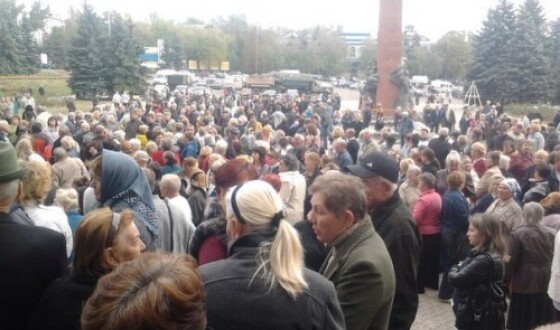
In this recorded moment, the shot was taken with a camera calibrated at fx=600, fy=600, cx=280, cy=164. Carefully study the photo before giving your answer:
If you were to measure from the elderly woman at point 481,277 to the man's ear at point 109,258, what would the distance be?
314 cm

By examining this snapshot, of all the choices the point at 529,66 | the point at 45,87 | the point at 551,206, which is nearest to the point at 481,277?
the point at 551,206

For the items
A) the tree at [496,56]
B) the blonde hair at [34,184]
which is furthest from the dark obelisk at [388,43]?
the blonde hair at [34,184]

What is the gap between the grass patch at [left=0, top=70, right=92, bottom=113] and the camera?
36.3 metres

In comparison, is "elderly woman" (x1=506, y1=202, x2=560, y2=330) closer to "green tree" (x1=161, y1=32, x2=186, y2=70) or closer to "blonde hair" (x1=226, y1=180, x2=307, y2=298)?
"blonde hair" (x1=226, y1=180, x2=307, y2=298)

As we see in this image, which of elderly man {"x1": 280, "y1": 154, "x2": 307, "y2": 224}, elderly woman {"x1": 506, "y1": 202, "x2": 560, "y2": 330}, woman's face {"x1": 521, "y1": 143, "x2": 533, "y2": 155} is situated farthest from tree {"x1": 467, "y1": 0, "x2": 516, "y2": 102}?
elderly woman {"x1": 506, "y1": 202, "x2": 560, "y2": 330}

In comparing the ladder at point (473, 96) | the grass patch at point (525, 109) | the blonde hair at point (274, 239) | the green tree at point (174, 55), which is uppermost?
the green tree at point (174, 55)

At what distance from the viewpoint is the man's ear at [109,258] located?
111 inches

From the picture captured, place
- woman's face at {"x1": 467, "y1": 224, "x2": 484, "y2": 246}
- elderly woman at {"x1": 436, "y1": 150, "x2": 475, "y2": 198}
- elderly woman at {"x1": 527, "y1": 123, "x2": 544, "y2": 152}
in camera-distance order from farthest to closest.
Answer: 1. elderly woman at {"x1": 527, "y1": 123, "x2": 544, "y2": 152}
2. elderly woman at {"x1": 436, "y1": 150, "x2": 475, "y2": 198}
3. woman's face at {"x1": 467, "y1": 224, "x2": 484, "y2": 246}

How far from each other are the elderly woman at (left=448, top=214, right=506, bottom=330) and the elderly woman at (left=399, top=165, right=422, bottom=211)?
2.88 metres

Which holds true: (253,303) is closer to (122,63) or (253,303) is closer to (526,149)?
(526,149)

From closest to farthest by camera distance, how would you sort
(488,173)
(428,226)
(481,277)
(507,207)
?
(481,277), (507,207), (428,226), (488,173)

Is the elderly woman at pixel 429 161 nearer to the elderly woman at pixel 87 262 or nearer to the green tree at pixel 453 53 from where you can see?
the elderly woman at pixel 87 262

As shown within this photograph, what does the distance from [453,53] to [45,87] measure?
49925mm

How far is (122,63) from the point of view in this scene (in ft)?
140
